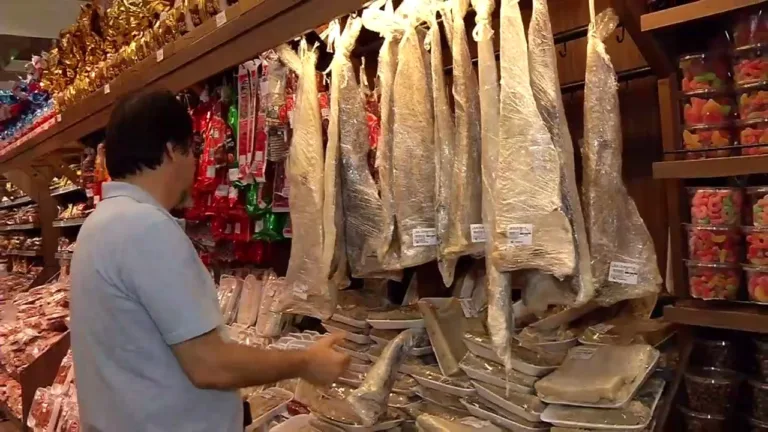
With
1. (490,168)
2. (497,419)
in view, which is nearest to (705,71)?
(490,168)

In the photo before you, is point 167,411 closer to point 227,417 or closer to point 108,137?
point 227,417

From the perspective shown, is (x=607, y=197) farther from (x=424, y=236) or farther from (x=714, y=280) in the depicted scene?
(x=424, y=236)

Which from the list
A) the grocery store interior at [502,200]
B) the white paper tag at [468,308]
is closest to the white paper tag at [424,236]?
the grocery store interior at [502,200]

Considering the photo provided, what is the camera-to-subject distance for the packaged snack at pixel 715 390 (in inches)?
49.8

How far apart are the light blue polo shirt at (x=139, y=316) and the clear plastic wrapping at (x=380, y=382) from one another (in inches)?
14.0

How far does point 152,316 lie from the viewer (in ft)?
4.28

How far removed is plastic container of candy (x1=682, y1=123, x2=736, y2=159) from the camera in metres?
1.25

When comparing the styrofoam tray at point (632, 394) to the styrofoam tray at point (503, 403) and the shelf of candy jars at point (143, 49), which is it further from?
the shelf of candy jars at point (143, 49)

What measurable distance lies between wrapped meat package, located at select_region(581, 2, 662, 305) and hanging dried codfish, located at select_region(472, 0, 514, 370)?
18cm

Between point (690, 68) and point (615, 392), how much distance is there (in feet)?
2.04

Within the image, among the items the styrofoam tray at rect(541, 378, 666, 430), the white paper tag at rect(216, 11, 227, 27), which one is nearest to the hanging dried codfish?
the styrofoam tray at rect(541, 378, 666, 430)

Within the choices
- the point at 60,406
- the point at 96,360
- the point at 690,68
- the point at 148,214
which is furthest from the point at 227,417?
the point at 60,406

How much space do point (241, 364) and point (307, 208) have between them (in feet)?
2.20

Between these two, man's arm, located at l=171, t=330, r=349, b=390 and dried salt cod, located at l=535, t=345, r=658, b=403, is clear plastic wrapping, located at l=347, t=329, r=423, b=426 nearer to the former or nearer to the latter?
man's arm, located at l=171, t=330, r=349, b=390
